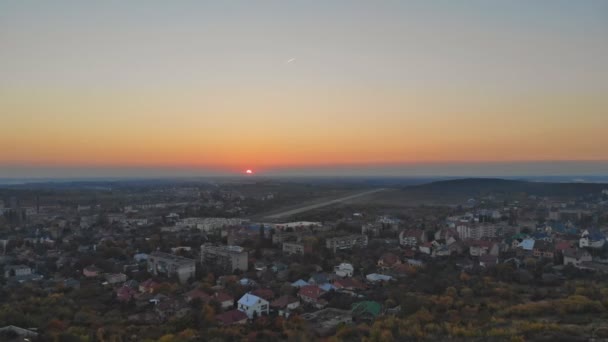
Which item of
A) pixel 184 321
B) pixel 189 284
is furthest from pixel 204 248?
pixel 184 321

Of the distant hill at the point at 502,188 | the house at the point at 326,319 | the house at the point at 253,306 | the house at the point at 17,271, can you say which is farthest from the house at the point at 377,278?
the distant hill at the point at 502,188

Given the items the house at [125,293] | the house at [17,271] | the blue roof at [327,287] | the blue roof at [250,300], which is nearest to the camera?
the blue roof at [250,300]

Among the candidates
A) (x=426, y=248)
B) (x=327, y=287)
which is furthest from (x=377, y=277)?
(x=426, y=248)

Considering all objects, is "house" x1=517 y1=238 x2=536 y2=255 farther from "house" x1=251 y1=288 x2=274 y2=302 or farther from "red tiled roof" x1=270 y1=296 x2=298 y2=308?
"house" x1=251 y1=288 x2=274 y2=302

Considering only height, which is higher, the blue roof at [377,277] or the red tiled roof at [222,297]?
the red tiled roof at [222,297]

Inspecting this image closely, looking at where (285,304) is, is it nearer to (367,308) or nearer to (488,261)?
(367,308)

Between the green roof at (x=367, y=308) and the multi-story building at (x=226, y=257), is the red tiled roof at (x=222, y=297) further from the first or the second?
the multi-story building at (x=226, y=257)

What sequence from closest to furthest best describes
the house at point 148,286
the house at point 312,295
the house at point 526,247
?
the house at point 312,295 < the house at point 148,286 < the house at point 526,247
